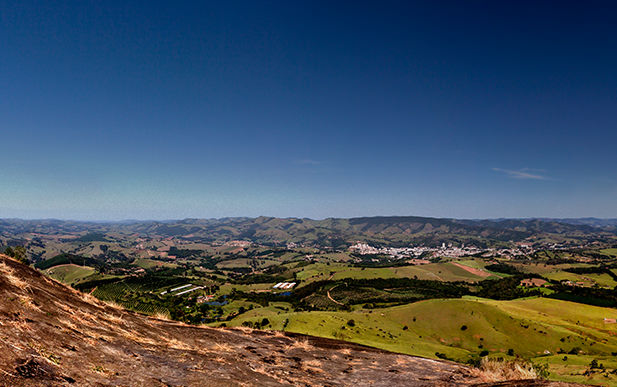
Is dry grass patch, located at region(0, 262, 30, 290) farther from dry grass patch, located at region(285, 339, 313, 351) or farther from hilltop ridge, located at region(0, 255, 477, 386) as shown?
dry grass patch, located at region(285, 339, 313, 351)

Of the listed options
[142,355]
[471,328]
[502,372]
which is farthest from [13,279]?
[471,328]

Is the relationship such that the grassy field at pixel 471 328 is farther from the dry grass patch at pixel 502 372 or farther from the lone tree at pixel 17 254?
the lone tree at pixel 17 254

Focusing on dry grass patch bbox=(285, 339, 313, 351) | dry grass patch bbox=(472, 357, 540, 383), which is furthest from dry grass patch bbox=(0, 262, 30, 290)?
dry grass patch bbox=(472, 357, 540, 383)

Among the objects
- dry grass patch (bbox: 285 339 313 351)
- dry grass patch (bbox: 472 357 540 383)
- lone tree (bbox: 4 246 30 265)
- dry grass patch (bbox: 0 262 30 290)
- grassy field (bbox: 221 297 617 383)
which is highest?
dry grass patch (bbox: 0 262 30 290)

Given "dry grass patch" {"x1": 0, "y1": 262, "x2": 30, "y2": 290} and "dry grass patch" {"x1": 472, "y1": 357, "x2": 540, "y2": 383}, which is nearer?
"dry grass patch" {"x1": 0, "y1": 262, "x2": 30, "y2": 290}

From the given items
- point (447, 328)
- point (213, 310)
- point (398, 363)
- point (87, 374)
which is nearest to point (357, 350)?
point (398, 363)

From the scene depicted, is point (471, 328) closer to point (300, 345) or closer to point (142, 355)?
point (300, 345)
